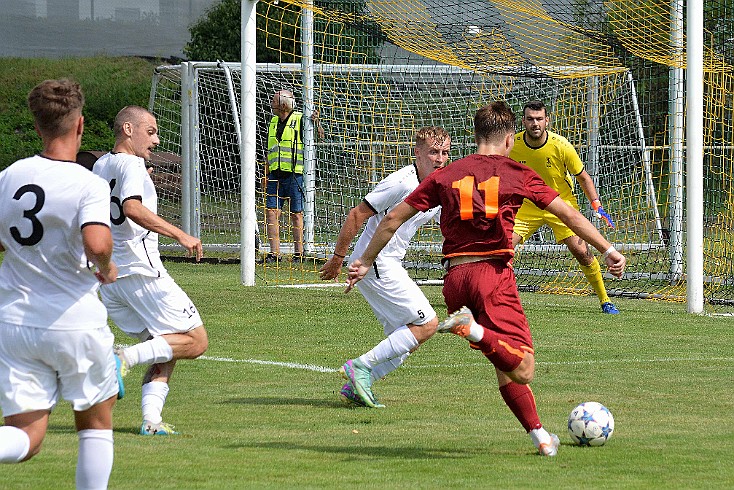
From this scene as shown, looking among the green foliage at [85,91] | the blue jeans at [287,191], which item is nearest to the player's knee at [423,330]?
the blue jeans at [287,191]

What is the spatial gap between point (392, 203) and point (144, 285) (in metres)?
1.58

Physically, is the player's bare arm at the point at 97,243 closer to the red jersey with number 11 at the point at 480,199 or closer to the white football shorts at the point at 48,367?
the white football shorts at the point at 48,367

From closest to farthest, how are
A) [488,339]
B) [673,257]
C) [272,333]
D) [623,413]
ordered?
1. [488,339]
2. [623,413]
3. [272,333]
4. [673,257]

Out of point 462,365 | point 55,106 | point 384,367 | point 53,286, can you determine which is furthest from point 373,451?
point 462,365

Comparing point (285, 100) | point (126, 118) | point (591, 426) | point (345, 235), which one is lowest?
point (591, 426)

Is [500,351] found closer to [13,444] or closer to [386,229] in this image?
[386,229]

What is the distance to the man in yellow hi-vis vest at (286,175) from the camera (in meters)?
16.9

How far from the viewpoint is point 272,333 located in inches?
436

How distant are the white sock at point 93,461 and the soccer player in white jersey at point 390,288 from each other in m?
2.82

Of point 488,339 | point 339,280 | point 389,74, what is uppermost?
point 389,74

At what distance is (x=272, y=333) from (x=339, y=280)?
5.06 meters

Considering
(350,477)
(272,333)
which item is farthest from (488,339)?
(272,333)

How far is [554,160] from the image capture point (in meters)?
12.7

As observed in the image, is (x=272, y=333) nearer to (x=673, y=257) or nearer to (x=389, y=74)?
(x=673, y=257)
